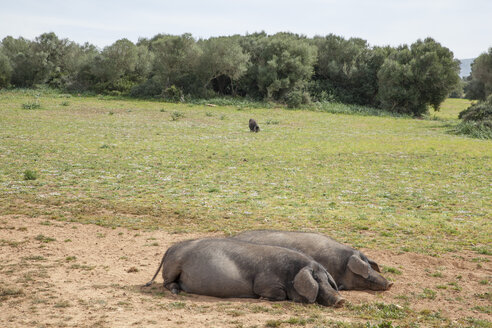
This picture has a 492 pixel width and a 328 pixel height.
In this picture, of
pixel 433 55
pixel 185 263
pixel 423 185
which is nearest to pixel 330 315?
pixel 185 263

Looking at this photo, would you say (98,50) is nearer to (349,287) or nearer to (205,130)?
(205,130)

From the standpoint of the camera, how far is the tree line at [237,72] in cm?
6700

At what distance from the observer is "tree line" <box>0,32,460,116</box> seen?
67.0 m

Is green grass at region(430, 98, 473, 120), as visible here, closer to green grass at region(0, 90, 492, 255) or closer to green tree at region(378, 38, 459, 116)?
green tree at region(378, 38, 459, 116)

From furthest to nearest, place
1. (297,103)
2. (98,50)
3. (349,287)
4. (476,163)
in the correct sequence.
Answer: (98,50) < (297,103) < (476,163) < (349,287)

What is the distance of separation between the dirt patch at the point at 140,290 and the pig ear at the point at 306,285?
25cm

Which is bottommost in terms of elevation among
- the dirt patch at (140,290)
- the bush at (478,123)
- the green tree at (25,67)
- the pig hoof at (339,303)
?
the dirt patch at (140,290)

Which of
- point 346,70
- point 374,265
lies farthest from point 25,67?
point 374,265

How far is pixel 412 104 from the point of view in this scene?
68562mm

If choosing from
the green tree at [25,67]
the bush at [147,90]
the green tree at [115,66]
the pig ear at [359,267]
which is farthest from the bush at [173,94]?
the pig ear at [359,267]

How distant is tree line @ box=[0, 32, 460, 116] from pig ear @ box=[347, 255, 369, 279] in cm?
5623

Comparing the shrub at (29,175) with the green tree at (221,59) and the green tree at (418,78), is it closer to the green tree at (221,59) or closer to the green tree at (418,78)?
the green tree at (221,59)

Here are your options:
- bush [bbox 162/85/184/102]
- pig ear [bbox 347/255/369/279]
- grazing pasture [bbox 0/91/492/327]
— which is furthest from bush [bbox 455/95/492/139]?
bush [bbox 162/85/184/102]

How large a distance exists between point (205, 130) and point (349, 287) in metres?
30.8
